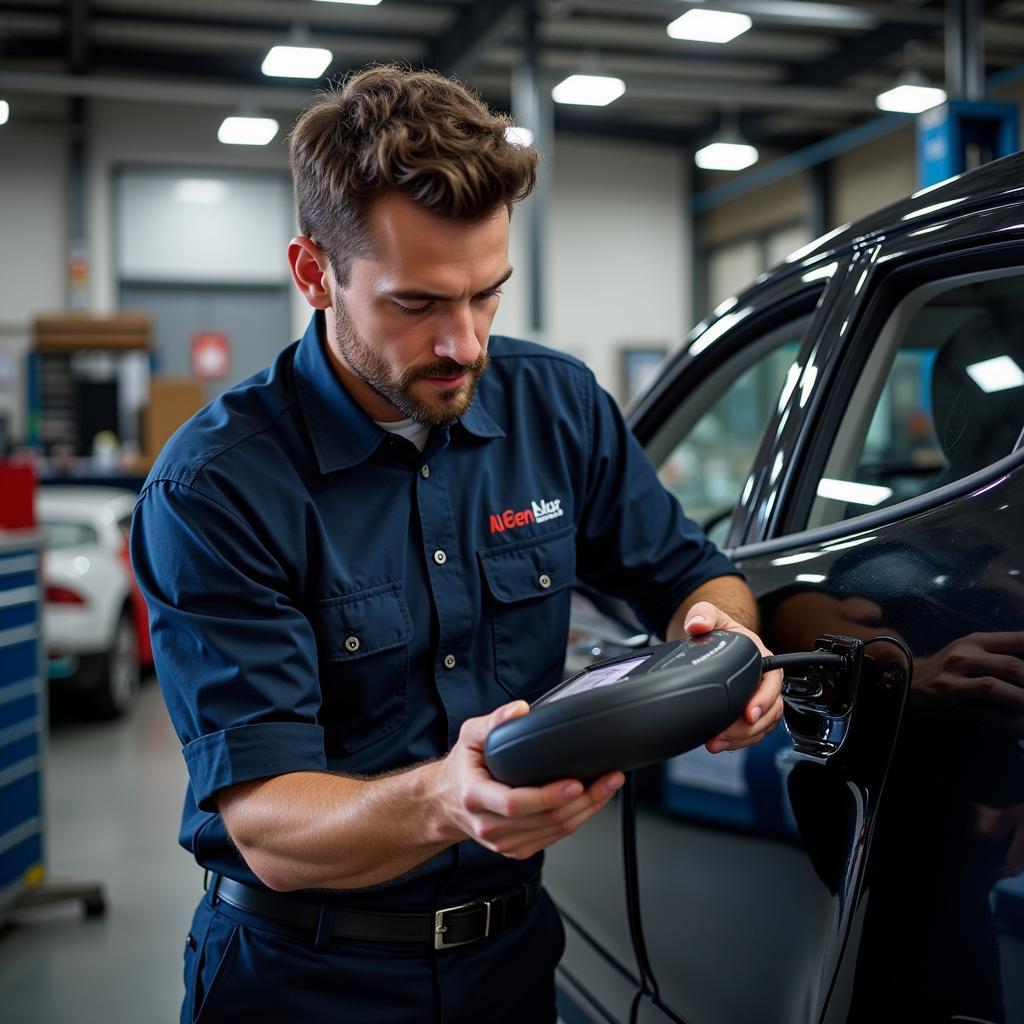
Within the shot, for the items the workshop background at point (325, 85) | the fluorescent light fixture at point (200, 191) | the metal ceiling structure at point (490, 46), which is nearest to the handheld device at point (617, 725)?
the workshop background at point (325, 85)

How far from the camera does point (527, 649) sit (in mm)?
1544

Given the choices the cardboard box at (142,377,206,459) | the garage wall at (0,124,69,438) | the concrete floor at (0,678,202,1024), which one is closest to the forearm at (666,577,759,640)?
the concrete floor at (0,678,202,1024)

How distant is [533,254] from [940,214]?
9417mm

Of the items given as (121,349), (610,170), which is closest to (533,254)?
(121,349)

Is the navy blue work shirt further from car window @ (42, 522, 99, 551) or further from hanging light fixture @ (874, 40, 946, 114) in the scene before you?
hanging light fixture @ (874, 40, 946, 114)

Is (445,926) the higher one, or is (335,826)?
(335,826)

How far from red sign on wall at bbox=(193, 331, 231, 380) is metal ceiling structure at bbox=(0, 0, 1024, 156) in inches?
98.9

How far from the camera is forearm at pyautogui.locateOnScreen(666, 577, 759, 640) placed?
55.6 inches

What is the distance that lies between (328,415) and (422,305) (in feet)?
0.66

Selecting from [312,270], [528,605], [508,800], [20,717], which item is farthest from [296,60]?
[508,800]

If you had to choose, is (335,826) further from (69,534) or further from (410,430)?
(69,534)

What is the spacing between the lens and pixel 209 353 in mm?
13258

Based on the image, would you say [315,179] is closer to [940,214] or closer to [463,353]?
[463,353]

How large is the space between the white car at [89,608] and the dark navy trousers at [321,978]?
4710mm
